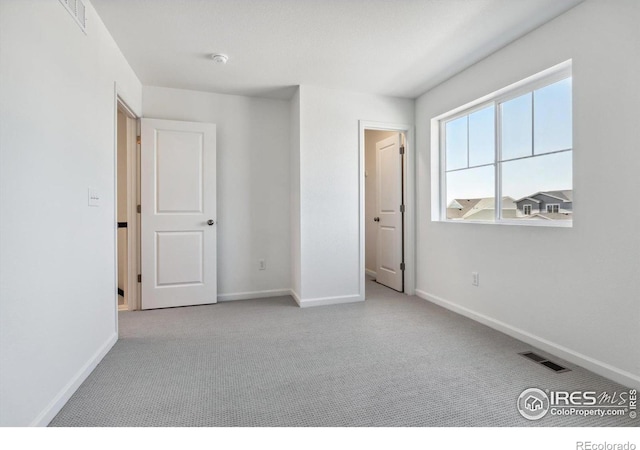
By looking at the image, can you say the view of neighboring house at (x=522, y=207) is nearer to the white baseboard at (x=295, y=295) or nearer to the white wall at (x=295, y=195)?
the white wall at (x=295, y=195)

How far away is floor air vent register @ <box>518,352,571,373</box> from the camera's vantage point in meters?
2.06

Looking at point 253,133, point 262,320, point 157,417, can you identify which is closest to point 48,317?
point 157,417

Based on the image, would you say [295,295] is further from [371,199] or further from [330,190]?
[371,199]

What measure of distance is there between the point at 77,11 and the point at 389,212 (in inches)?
144

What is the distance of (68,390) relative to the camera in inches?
68.6

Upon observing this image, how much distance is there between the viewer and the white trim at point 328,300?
3529 millimetres

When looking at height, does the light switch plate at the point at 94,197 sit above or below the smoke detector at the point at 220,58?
below

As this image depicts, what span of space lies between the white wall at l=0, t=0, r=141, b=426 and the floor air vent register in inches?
114

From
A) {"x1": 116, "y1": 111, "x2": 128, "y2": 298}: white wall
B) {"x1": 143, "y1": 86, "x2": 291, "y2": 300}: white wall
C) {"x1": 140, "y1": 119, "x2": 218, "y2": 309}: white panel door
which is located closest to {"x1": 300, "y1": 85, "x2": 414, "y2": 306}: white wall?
{"x1": 143, "y1": 86, "x2": 291, "y2": 300}: white wall

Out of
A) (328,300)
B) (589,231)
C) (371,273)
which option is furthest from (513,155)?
(371,273)

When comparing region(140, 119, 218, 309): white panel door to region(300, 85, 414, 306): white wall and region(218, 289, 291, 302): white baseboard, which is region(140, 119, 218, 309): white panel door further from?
region(300, 85, 414, 306): white wall

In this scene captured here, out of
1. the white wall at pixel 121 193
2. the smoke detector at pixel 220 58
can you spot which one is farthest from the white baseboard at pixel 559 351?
the white wall at pixel 121 193

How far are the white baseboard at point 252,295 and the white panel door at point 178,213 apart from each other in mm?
152

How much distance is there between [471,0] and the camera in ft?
6.83
